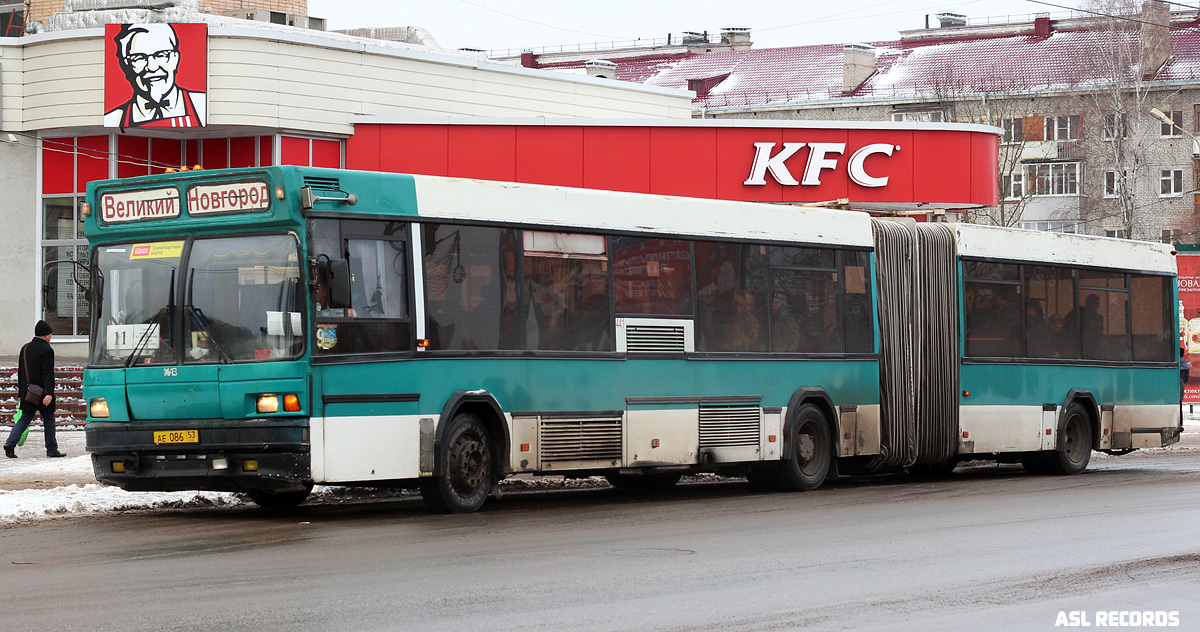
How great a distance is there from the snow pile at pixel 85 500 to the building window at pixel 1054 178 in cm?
6883

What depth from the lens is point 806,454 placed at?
17.0 m

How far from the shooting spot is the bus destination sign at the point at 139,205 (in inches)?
512

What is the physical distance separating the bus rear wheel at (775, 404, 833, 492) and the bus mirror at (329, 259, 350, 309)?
6.11 metres

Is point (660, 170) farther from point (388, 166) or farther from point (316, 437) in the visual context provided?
point (316, 437)

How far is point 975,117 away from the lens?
72.6 meters

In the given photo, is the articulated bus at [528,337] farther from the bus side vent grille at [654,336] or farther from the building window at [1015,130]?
the building window at [1015,130]

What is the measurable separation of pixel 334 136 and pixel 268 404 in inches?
715

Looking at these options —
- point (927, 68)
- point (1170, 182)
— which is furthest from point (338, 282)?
point (1170, 182)

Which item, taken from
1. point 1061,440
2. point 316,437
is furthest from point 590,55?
point 316,437

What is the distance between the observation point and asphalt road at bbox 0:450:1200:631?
795 centimetres

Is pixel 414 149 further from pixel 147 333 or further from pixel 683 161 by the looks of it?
pixel 147 333

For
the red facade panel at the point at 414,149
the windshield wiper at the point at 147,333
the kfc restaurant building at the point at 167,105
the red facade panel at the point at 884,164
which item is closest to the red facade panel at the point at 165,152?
the kfc restaurant building at the point at 167,105

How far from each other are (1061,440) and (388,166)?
14.7 metres

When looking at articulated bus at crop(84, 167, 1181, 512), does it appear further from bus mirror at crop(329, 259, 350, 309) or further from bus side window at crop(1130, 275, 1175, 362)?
bus side window at crop(1130, 275, 1175, 362)
